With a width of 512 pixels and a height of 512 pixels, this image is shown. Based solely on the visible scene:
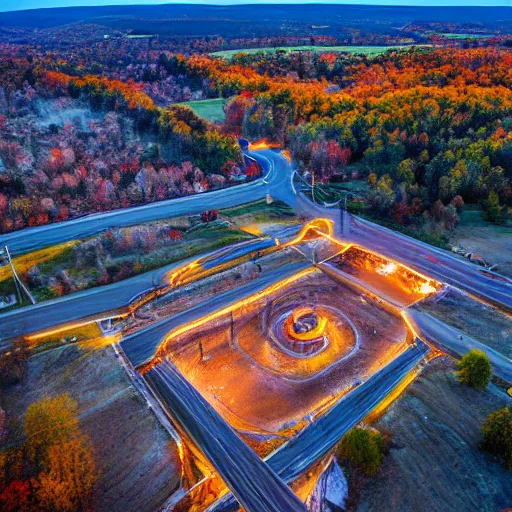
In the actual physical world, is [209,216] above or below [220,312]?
above

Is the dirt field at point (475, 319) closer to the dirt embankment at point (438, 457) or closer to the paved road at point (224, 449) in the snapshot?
the dirt embankment at point (438, 457)

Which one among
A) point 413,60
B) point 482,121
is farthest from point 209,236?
point 413,60

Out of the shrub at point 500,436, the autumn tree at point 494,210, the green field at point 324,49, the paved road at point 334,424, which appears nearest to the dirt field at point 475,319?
the paved road at point 334,424

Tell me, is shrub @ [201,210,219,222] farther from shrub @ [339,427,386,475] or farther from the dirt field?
shrub @ [339,427,386,475]

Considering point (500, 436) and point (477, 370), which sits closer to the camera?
point (500, 436)

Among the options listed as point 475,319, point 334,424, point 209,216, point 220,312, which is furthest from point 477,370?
point 209,216

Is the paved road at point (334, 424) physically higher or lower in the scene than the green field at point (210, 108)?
lower

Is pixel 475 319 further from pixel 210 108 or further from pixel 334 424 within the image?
pixel 210 108
